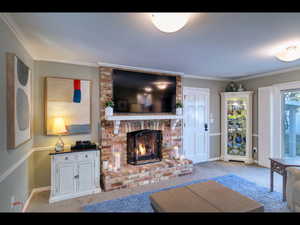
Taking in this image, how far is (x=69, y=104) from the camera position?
2986 mm

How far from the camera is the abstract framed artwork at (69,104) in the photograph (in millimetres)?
2846

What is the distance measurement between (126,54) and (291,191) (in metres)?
3.19

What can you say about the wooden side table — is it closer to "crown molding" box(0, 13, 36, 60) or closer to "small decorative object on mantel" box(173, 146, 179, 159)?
"small decorative object on mantel" box(173, 146, 179, 159)

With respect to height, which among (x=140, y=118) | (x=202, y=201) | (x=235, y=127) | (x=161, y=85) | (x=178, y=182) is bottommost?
(x=178, y=182)

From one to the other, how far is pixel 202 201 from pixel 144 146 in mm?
2439

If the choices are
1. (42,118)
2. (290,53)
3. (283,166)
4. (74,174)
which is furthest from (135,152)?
(290,53)

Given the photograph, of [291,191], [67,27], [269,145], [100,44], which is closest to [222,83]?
[269,145]

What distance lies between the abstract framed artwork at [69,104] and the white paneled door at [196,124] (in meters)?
2.49

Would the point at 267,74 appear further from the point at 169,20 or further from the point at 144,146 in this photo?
the point at 169,20

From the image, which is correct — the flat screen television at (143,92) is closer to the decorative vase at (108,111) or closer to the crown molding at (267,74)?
the decorative vase at (108,111)

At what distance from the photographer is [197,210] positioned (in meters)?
1.12

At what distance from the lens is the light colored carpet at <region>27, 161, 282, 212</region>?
2.38 metres

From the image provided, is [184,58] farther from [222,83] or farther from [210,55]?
[222,83]

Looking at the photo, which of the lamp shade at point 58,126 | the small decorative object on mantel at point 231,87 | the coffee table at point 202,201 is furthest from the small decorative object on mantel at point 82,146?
the small decorative object on mantel at point 231,87
